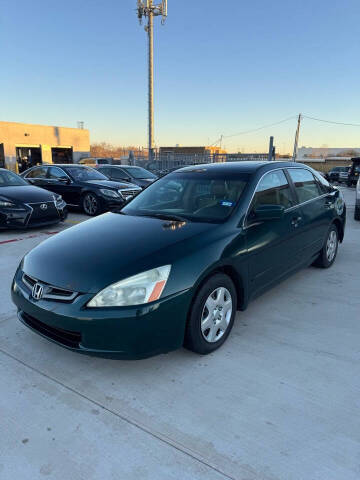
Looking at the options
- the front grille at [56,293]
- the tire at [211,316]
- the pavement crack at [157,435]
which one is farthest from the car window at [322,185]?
the pavement crack at [157,435]

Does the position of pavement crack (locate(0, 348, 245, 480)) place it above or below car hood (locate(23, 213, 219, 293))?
below

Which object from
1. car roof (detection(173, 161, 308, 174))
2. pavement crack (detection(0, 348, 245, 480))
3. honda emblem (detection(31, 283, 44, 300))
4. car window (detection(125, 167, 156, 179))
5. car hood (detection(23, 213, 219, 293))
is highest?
car roof (detection(173, 161, 308, 174))

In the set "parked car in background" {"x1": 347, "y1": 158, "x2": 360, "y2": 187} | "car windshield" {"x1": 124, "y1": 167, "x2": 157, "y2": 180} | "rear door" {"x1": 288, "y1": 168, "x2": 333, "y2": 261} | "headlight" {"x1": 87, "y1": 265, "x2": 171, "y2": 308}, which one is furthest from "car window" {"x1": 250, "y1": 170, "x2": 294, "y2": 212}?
"parked car in background" {"x1": 347, "y1": 158, "x2": 360, "y2": 187}

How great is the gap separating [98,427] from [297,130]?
5016 cm

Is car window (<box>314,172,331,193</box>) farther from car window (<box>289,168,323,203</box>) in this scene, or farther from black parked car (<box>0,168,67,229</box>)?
black parked car (<box>0,168,67,229</box>)

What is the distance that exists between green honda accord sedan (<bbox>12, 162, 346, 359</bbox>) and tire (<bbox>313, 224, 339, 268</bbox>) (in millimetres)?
812

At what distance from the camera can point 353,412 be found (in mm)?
2180

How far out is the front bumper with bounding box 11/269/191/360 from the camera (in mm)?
2266

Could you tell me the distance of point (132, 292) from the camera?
2.32 meters

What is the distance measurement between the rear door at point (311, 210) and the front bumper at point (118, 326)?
6.98 feet

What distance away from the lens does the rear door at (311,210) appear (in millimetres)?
4027

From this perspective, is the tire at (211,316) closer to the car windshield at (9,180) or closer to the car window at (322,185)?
the car window at (322,185)

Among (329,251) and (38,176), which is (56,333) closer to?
(329,251)

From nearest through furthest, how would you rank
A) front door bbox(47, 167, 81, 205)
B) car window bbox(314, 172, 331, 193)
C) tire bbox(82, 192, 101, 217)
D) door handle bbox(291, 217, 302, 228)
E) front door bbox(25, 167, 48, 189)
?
door handle bbox(291, 217, 302, 228) → car window bbox(314, 172, 331, 193) → tire bbox(82, 192, 101, 217) → front door bbox(47, 167, 81, 205) → front door bbox(25, 167, 48, 189)
